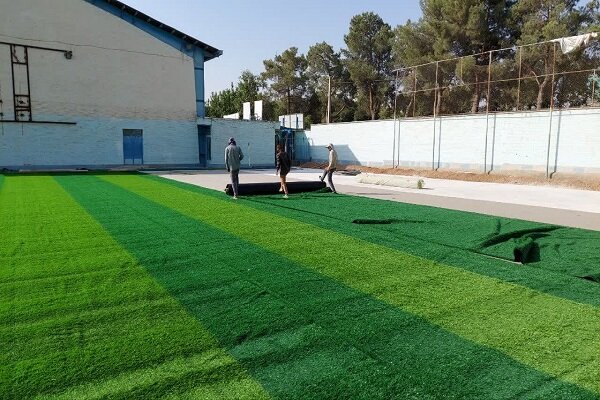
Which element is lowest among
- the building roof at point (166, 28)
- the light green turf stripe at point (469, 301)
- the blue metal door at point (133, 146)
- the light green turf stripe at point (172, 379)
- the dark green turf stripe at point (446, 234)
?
the light green turf stripe at point (172, 379)

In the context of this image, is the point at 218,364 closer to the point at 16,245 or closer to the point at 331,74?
the point at 16,245

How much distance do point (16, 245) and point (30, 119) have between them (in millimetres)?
22623

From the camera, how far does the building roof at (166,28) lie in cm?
2770

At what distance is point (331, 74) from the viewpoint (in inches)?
1921

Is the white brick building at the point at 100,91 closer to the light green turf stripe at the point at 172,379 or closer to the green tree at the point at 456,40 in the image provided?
the green tree at the point at 456,40

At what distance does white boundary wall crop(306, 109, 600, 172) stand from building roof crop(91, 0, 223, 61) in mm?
11229

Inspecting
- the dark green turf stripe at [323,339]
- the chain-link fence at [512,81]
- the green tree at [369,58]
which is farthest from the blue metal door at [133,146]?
the dark green turf stripe at [323,339]

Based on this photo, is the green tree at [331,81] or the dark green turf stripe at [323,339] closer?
the dark green turf stripe at [323,339]

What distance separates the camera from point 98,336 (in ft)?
11.6

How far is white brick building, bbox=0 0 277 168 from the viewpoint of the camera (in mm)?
25078

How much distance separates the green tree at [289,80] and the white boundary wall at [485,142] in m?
23.0

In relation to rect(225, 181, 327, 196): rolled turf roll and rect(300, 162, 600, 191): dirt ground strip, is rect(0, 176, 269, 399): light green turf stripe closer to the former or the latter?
rect(225, 181, 327, 196): rolled turf roll

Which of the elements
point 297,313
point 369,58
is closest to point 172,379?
point 297,313

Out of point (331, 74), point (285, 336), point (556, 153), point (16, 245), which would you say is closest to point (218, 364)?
point (285, 336)
